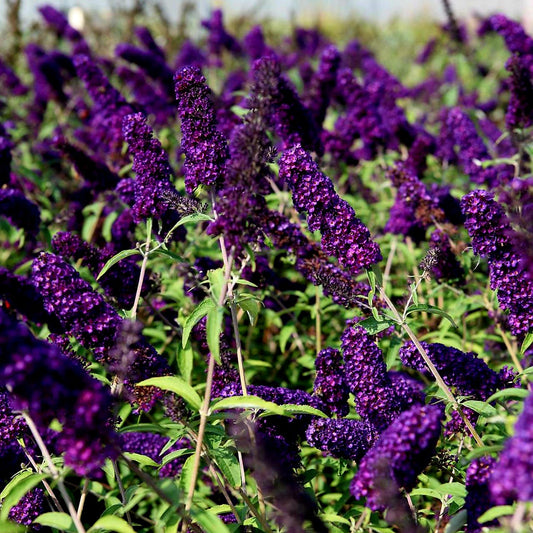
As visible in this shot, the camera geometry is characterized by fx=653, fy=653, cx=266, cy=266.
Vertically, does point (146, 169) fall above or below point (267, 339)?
above

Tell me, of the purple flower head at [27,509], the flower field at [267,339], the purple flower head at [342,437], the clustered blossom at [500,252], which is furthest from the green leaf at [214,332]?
the purple flower head at [27,509]

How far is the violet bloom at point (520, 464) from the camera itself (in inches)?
64.2

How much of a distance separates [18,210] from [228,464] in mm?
2633

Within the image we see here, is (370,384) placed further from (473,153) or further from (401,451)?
(473,153)

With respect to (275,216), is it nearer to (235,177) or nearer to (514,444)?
(235,177)

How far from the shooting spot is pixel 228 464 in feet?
9.67

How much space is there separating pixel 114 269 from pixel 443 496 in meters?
2.09

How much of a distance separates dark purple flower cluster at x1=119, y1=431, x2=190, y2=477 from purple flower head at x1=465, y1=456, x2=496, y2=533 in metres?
1.66

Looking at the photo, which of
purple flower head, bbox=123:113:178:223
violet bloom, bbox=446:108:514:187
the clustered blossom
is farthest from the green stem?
violet bloom, bbox=446:108:514:187

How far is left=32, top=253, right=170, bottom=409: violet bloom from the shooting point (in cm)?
303

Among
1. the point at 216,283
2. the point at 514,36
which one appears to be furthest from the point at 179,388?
the point at 514,36

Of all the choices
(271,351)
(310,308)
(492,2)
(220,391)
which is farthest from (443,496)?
(492,2)

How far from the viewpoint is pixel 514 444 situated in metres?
1.69

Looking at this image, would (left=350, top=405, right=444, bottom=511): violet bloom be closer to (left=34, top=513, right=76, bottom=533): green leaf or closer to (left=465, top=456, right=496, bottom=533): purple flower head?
(left=465, top=456, right=496, bottom=533): purple flower head
